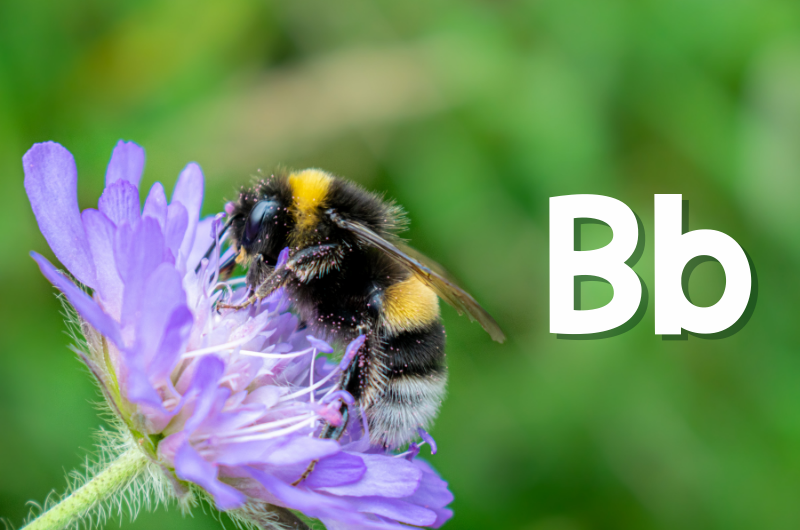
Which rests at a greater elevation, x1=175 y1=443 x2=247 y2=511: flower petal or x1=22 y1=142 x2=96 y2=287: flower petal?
x1=22 y1=142 x2=96 y2=287: flower petal

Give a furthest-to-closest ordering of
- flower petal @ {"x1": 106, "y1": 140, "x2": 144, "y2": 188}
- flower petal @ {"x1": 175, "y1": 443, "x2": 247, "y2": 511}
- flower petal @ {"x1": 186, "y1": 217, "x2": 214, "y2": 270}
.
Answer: flower petal @ {"x1": 186, "y1": 217, "x2": 214, "y2": 270}, flower petal @ {"x1": 106, "y1": 140, "x2": 144, "y2": 188}, flower petal @ {"x1": 175, "y1": 443, "x2": 247, "y2": 511}

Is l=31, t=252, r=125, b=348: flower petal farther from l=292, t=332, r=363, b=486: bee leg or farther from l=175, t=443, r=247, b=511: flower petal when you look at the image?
l=292, t=332, r=363, b=486: bee leg

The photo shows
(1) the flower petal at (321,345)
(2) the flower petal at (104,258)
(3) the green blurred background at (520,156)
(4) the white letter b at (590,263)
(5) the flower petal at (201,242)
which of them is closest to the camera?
(2) the flower petal at (104,258)

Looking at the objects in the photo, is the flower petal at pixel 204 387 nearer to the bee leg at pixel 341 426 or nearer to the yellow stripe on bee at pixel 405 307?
the bee leg at pixel 341 426

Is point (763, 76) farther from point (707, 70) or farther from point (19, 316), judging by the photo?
point (19, 316)

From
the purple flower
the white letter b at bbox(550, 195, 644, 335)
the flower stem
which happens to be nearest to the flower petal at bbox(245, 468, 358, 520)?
the purple flower

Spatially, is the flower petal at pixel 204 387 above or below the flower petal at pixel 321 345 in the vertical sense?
below

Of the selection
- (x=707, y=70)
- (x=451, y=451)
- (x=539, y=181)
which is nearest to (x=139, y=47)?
(x=539, y=181)

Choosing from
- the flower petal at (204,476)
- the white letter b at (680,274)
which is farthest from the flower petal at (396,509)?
the white letter b at (680,274)
